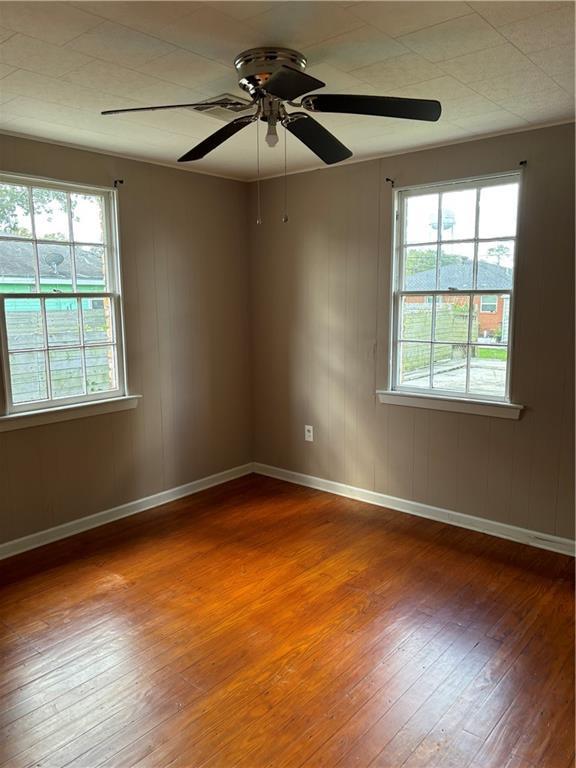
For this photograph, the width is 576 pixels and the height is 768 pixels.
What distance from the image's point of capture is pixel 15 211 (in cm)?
323

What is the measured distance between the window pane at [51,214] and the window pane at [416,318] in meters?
2.30

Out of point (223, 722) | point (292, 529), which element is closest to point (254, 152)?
point (292, 529)

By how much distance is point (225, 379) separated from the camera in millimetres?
4602

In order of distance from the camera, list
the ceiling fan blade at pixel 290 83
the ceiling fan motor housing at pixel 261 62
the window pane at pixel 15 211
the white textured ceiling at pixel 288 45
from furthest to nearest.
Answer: the window pane at pixel 15 211 < the ceiling fan motor housing at pixel 261 62 < the white textured ceiling at pixel 288 45 < the ceiling fan blade at pixel 290 83

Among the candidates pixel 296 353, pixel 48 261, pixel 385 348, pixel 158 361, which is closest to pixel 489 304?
pixel 385 348

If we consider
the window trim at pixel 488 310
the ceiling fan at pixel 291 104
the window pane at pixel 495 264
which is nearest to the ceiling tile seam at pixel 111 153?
the ceiling fan at pixel 291 104

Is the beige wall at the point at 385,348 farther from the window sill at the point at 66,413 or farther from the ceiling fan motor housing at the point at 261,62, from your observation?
the ceiling fan motor housing at the point at 261,62

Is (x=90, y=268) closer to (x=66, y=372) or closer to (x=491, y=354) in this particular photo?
(x=66, y=372)

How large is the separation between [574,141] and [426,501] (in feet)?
7.86

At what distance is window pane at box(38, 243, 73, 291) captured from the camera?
133 inches

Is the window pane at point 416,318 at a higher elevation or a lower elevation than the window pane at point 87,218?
lower

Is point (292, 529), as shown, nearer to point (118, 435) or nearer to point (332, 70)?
point (118, 435)

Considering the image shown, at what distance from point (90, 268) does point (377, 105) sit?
2.37 m

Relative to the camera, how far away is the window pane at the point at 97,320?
3.62 metres
